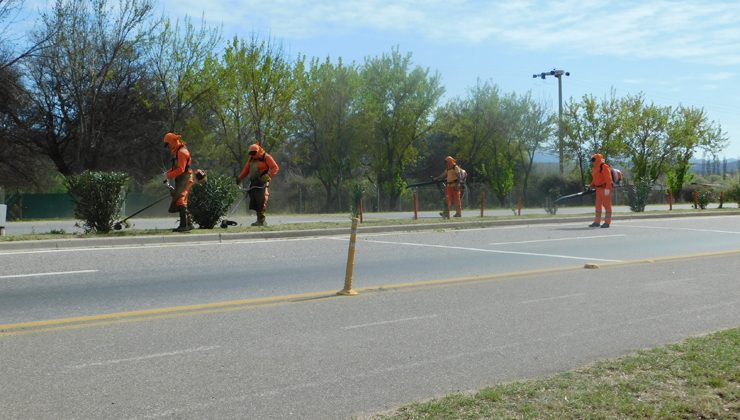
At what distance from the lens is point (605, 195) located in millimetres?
20094

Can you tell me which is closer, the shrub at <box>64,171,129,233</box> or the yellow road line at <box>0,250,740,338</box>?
the yellow road line at <box>0,250,740,338</box>

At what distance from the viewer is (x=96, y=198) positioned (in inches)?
592

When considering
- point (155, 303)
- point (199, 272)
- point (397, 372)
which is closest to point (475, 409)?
point (397, 372)

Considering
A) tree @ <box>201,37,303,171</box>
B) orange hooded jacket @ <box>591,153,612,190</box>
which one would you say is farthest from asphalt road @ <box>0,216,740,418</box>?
tree @ <box>201,37,303,171</box>

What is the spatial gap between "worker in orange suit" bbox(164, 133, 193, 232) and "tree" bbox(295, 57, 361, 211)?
85.6 feet

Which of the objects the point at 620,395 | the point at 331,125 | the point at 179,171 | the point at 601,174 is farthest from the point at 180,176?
the point at 331,125

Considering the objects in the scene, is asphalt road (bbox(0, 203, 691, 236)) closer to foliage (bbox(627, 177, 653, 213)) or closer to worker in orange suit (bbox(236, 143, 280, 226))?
foliage (bbox(627, 177, 653, 213))

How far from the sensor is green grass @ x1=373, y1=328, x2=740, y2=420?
13.4 ft

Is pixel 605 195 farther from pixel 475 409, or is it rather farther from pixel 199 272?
pixel 475 409

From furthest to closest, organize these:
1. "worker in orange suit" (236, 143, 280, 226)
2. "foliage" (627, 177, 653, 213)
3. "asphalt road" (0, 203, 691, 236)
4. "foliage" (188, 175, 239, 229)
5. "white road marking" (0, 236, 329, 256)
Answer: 1. "foliage" (627, 177, 653, 213)
2. "asphalt road" (0, 203, 691, 236)
3. "worker in orange suit" (236, 143, 280, 226)
4. "foliage" (188, 175, 239, 229)
5. "white road marking" (0, 236, 329, 256)

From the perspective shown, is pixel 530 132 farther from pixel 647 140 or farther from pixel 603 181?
pixel 603 181

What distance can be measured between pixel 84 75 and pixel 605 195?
23.3m


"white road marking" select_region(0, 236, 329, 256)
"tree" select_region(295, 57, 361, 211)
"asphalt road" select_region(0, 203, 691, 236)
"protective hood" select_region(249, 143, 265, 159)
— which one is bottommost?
"white road marking" select_region(0, 236, 329, 256)

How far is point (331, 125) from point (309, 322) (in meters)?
Answer: 37.2
